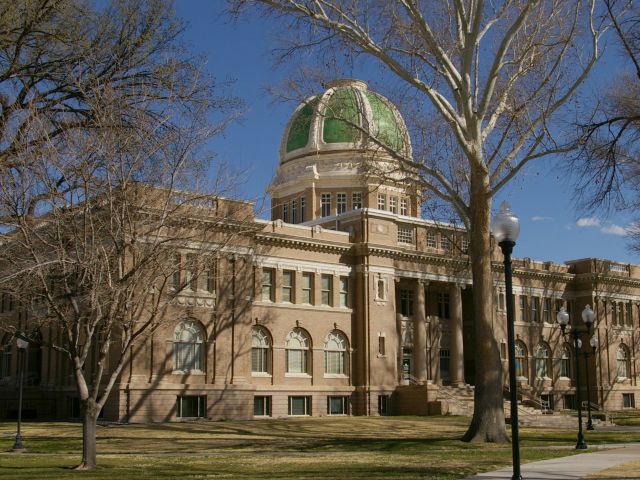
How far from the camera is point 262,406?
5009 centimetres

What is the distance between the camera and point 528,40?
100 ft

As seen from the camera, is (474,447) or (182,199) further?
(474,447)

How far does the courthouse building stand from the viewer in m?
46.0

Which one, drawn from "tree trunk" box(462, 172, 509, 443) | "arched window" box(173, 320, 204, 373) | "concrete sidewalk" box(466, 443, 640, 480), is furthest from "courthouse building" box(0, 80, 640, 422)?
"concrete sidewalk" box(466, 443, 640, 480)

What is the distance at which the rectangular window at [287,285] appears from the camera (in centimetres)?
5222

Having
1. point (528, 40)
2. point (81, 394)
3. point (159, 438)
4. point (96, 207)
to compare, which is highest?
point (528, 40)

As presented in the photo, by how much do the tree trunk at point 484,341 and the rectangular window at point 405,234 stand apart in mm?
27258

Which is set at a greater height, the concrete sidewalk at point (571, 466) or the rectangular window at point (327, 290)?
the rectangular window at point (327, 290)

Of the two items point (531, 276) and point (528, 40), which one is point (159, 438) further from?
point (531, 276)

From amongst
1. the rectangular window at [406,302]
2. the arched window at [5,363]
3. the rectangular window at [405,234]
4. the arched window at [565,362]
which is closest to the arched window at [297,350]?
the rectangular window at [406,302]

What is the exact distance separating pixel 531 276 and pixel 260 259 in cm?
2595

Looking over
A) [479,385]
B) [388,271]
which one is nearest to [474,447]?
[479,385]

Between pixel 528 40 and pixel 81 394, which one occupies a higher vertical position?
pixel 528 40

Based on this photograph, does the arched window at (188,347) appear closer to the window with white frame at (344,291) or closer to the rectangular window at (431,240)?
the window with white frame at (344,291)
